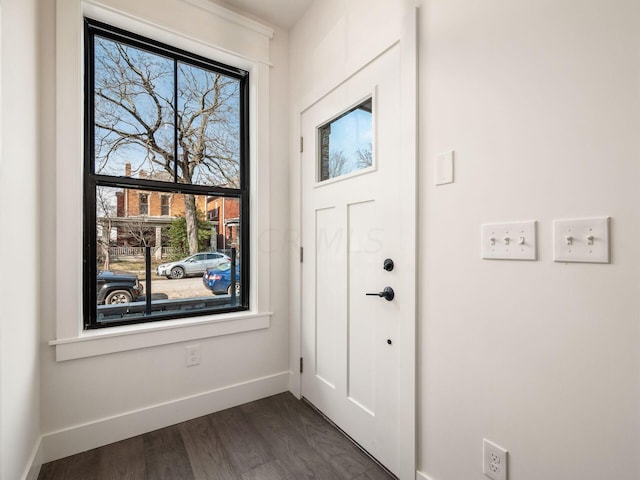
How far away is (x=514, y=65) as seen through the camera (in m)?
1.03

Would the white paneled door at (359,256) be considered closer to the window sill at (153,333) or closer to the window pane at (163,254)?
the window sill at (153,333)

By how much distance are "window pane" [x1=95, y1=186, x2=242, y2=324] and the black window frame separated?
0.10 ft

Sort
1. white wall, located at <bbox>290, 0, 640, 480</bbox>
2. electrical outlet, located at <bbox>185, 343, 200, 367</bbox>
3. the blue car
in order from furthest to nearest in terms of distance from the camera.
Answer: the blue car → electrical outlet, located at <bbox>185, 343, 200, 367</bbox> → white wall, located at <bbox>290, 0, 640, 480</bbox>

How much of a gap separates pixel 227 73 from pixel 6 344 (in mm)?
1985

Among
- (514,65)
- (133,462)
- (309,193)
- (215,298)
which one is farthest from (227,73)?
(133,462)

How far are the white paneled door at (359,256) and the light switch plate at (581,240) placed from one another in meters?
0.54

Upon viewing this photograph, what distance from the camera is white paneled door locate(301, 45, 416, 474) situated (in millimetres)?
1471

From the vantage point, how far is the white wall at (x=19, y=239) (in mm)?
1137

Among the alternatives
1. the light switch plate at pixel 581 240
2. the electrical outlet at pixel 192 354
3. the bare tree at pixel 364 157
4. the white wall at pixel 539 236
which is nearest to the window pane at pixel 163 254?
the electrical outlet at pixel 192 354

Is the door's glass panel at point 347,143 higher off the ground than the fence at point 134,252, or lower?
higher

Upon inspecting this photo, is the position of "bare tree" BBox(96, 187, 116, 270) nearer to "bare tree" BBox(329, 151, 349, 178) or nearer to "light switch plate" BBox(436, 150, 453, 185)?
"bare tree" BBox(329, 151, 349, 178)

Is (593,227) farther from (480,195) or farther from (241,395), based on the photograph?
(241,395)

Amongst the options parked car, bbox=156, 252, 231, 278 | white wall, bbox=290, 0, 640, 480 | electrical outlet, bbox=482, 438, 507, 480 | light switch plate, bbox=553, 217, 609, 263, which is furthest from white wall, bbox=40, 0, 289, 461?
light switch plate, bbox=553, 217, 609, 263

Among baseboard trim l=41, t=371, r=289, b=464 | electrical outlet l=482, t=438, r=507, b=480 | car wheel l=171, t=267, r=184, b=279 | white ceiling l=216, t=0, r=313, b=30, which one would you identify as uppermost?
white ceiling l=216, t=0, r=313, b=30
